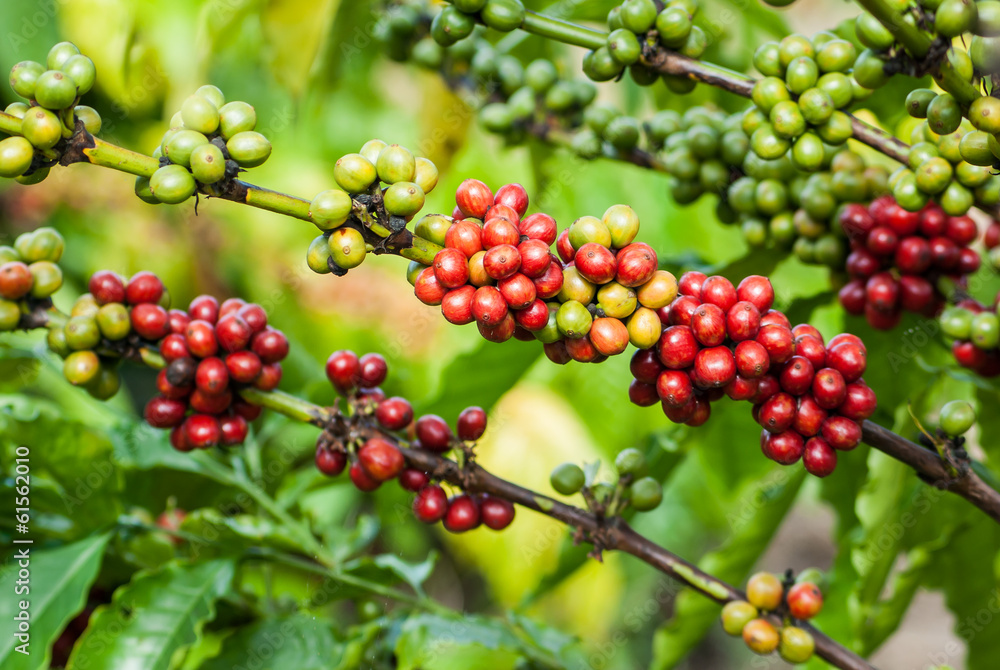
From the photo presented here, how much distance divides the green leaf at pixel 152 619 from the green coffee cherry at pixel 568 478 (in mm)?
409

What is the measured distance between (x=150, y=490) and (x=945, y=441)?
94cm

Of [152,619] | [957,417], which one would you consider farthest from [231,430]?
[957,417]

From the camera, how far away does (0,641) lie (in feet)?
2.83

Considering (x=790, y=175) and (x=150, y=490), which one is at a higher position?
(x=790, y=175)

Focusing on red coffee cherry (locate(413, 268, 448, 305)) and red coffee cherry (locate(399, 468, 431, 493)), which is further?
red coffee cherry (locate(399, 468, 431, 493))

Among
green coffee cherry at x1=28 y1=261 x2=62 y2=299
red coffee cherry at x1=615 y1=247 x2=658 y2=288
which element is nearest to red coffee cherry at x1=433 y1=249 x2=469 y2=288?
red coffee cherry at x1=615 y1=247 x2=658 y2=288

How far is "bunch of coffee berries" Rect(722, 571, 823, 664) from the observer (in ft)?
2.48

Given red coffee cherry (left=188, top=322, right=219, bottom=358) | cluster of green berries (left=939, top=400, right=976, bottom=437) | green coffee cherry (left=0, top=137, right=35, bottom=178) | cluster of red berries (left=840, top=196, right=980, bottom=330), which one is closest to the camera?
green coffee cherry (left=0, top=137, right=35, bottom=178)

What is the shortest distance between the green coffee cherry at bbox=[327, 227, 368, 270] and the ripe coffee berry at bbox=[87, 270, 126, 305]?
32 cm

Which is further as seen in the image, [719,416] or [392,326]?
[392,326]

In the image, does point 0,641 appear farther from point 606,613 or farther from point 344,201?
point 606,613

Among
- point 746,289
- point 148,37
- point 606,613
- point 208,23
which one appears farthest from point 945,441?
point 606,613

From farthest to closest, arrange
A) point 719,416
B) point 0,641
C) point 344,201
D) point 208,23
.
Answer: point 208,23
point 719,416
point 0,641
point 344,201

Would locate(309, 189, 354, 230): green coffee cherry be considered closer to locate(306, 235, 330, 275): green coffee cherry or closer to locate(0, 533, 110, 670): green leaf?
locate(306, 235, 330, 275): green coffee cherry
